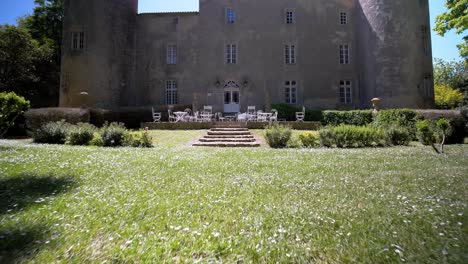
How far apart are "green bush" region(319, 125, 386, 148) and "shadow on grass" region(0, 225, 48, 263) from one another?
33.7ft

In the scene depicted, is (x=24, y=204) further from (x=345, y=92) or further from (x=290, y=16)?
(x=290, y=16)

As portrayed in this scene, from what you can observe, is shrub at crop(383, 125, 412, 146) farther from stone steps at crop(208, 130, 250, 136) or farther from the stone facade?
the stone facade

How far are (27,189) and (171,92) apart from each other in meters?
18.3

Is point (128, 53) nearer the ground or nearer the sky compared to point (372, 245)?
nearer the sky

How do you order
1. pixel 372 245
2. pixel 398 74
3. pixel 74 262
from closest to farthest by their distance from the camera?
pixel 74 262
pixel 372 245
pixel 398 74

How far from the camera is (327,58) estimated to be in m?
21.3

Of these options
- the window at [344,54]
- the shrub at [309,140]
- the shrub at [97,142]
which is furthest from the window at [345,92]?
the shrub at [97,142]

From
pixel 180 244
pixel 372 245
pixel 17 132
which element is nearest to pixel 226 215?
pixel 180 244

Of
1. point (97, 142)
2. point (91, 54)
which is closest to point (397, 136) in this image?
point (97, 142)

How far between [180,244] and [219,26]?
70.8 ft

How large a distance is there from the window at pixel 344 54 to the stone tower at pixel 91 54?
60.5ft

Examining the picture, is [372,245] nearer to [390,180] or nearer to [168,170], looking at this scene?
[390,180]

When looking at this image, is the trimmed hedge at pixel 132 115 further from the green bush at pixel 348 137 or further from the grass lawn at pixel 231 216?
the grass lawn at pixel 231 216

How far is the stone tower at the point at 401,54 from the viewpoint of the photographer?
18406mm
